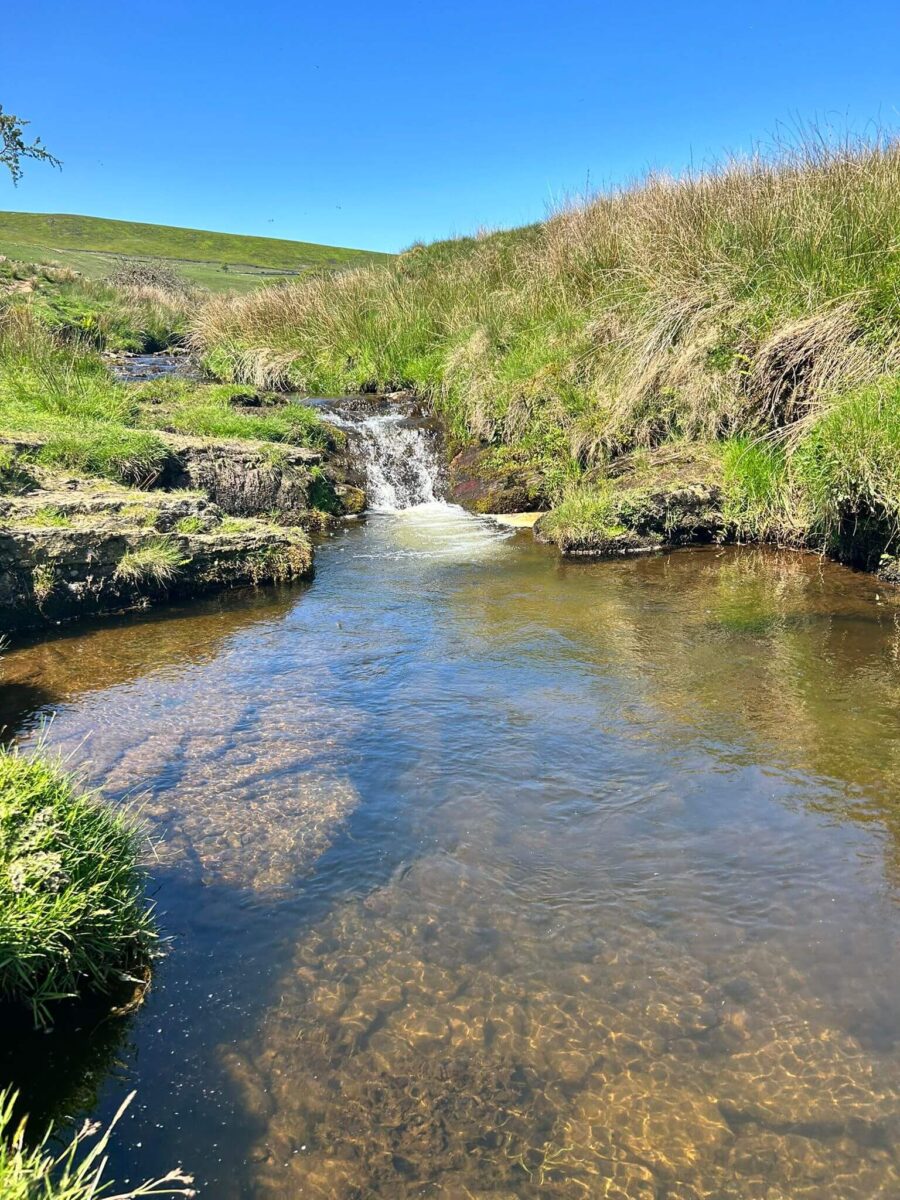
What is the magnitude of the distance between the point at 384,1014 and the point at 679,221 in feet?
33.5

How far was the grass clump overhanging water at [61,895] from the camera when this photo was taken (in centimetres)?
229

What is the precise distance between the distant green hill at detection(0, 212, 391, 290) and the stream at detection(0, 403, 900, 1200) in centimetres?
3980

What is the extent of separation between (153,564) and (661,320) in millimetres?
6287

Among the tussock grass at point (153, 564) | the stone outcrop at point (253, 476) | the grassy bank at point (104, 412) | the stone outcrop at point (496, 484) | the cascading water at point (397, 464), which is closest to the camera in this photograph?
the tussock grass at point (153, 564)

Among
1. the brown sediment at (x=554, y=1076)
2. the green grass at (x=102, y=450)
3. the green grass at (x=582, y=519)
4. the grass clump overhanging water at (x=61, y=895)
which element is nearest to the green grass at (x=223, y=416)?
the green grass at (x=102, y=450)

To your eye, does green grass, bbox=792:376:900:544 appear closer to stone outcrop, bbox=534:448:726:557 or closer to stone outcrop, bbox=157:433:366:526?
stone outcrop, bbox=534:448:726:557

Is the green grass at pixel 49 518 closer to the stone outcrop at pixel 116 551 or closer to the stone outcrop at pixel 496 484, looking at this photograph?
the stone outcrop at pixel 116 551

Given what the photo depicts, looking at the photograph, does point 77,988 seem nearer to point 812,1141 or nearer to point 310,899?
point 310,899

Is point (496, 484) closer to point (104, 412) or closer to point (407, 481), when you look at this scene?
point (407, 481)

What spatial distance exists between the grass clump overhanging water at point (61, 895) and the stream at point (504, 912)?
155 millimetres

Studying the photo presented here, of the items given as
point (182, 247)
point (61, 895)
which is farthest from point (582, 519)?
point (182, 247)

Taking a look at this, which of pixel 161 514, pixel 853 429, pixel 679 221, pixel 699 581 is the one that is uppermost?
pixel 679 221

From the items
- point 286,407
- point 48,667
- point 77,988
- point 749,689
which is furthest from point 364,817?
point 286,407

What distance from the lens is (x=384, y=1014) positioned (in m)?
2.50
